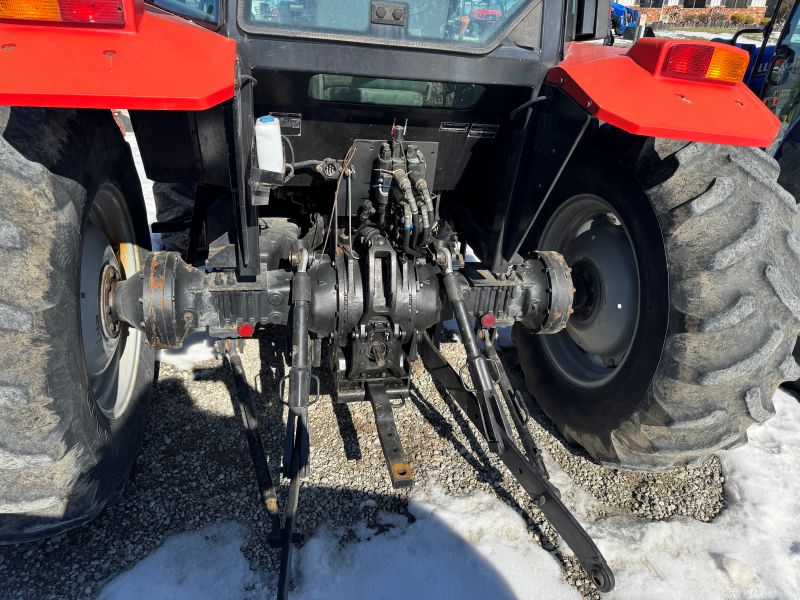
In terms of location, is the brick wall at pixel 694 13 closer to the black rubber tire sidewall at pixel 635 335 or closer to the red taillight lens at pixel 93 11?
the black rubber tire sidewall at pixel 635 335

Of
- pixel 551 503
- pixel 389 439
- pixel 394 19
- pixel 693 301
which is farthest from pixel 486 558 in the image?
pixel 394 19

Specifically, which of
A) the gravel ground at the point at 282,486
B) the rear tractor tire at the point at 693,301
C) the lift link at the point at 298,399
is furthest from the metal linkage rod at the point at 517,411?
the lift link at the point at 298,399

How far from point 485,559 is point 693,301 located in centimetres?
118

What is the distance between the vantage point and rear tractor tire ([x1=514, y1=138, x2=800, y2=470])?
72.9 inches

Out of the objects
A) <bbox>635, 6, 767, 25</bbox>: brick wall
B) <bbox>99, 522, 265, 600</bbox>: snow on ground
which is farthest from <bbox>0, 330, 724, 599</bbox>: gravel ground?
<bbox>635, 6, 767, 25</bbox>: brick wall

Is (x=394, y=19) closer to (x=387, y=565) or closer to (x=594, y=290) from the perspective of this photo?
(x=594, y=290)

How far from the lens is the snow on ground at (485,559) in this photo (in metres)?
1.89

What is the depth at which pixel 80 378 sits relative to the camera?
1681mm

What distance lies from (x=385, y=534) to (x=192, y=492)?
81cm

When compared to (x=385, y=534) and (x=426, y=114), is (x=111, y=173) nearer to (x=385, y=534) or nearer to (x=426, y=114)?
(x=426, y=114)

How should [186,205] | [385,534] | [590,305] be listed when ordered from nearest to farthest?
[385,534] → [590,305] → [186,205]

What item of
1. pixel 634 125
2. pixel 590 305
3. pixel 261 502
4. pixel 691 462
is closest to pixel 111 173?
pixel 261 502

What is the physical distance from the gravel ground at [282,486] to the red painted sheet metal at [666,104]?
4.89 ft

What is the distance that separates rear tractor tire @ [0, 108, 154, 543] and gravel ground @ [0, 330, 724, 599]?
10.8 inches
